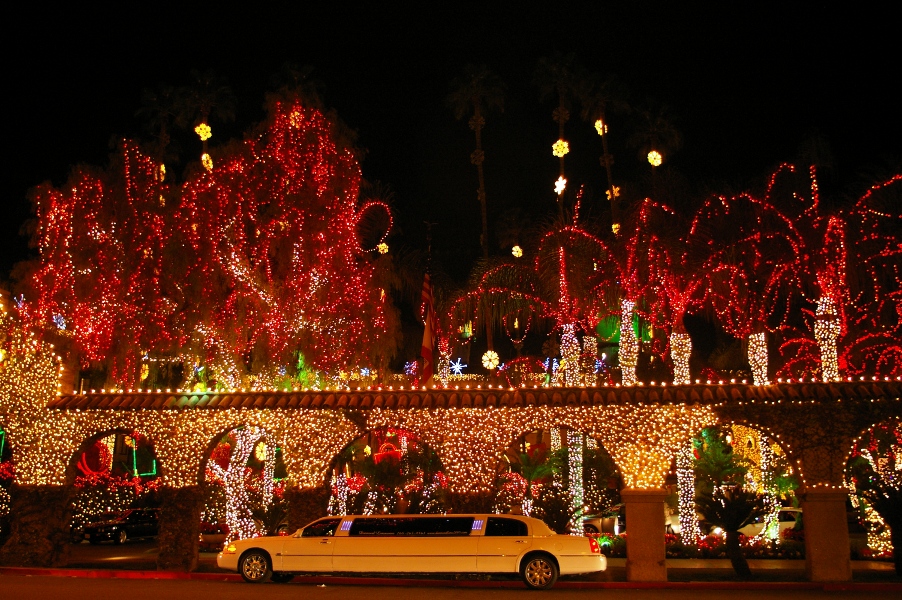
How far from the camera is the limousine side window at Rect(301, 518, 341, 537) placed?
1350 centimetres

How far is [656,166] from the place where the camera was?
3231 cm

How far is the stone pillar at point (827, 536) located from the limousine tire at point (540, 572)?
4.71 m

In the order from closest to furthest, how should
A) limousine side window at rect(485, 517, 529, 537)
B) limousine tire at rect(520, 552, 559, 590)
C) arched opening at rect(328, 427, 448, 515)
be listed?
limousine tire at rect(520, 552, 559, 590)
limousine side window at rect(485, 517, 529, 537)
arched opening at rect(328, 427, 448, 515)

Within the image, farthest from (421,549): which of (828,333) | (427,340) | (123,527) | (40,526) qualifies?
(123,527)

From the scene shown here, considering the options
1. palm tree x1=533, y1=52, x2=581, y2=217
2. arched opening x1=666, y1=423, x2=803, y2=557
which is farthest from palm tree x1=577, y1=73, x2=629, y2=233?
arched opening x1=666, y1=423, x2=803, y2=557

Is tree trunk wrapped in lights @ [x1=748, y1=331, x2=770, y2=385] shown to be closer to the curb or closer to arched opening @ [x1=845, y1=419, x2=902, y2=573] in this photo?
arched opening @ [x1=845, y1=419, x2=902, y2=573]

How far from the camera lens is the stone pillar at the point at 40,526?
51.7 feet

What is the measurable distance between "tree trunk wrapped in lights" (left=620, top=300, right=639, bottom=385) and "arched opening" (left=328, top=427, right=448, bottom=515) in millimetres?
4381

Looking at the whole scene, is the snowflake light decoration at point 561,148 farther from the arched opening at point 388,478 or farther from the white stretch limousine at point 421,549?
the white stretch limousine at point 421,549

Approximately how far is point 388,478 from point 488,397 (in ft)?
33.6

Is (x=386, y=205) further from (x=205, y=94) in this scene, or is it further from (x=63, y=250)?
(x=205, y=94)

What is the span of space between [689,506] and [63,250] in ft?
51.5

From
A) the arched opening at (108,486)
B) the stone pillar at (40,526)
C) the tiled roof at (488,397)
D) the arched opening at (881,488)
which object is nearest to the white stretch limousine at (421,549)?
the tiled roof at (488,397)

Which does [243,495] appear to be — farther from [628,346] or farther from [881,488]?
[881,488]
